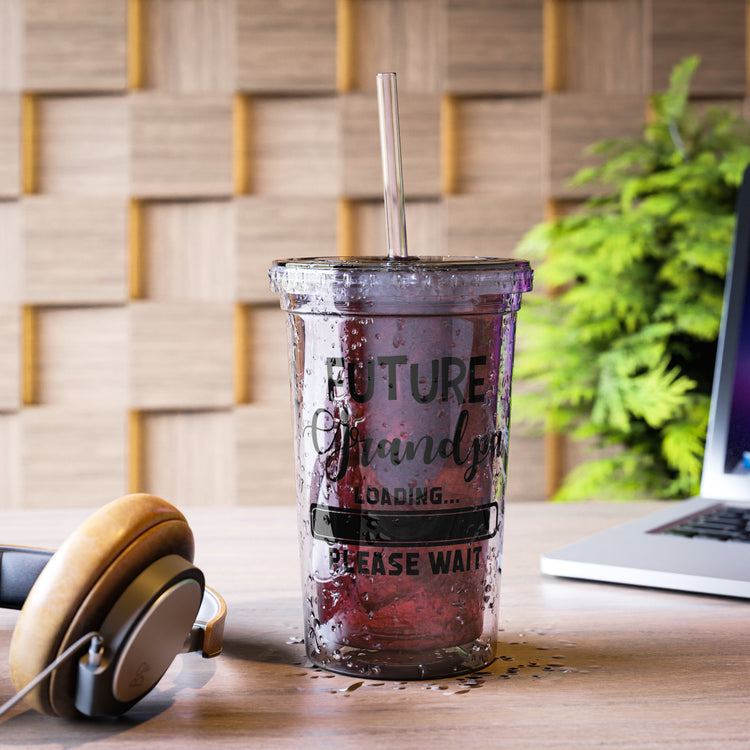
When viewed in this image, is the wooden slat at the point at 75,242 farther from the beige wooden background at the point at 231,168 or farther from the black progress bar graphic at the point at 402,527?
the black progress bar graphic at the point at 402,527

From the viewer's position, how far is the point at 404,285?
0.37m

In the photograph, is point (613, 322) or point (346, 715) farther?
point (613, 322)

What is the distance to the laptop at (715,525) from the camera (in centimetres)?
54

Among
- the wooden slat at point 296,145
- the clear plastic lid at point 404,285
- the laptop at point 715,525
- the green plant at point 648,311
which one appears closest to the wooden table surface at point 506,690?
the laptop at point 715,525

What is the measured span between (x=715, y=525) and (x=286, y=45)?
78.8 inches

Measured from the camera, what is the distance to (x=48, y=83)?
92.2 inches

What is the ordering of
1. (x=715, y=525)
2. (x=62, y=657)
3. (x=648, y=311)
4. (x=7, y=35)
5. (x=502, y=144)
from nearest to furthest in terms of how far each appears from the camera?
(x=62, y=657) → (x=715, y=525) → (x=648, y=311) → (x=7, y=35) → (x=502, y=144)

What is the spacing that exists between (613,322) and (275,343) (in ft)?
3.03

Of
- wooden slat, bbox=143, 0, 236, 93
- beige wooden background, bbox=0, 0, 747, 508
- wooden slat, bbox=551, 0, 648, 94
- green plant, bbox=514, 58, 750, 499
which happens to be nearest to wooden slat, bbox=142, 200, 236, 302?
beige wooden background, bbox=0, 0, 747, 508

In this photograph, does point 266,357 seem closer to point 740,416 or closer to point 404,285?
point 740,416

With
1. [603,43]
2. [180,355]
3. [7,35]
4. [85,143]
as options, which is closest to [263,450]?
[180,355]

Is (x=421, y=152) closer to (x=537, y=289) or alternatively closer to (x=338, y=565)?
(x=537, y=289)

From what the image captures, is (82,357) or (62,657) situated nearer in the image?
(62,657)

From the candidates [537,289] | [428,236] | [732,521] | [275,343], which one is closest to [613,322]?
[537,289]
